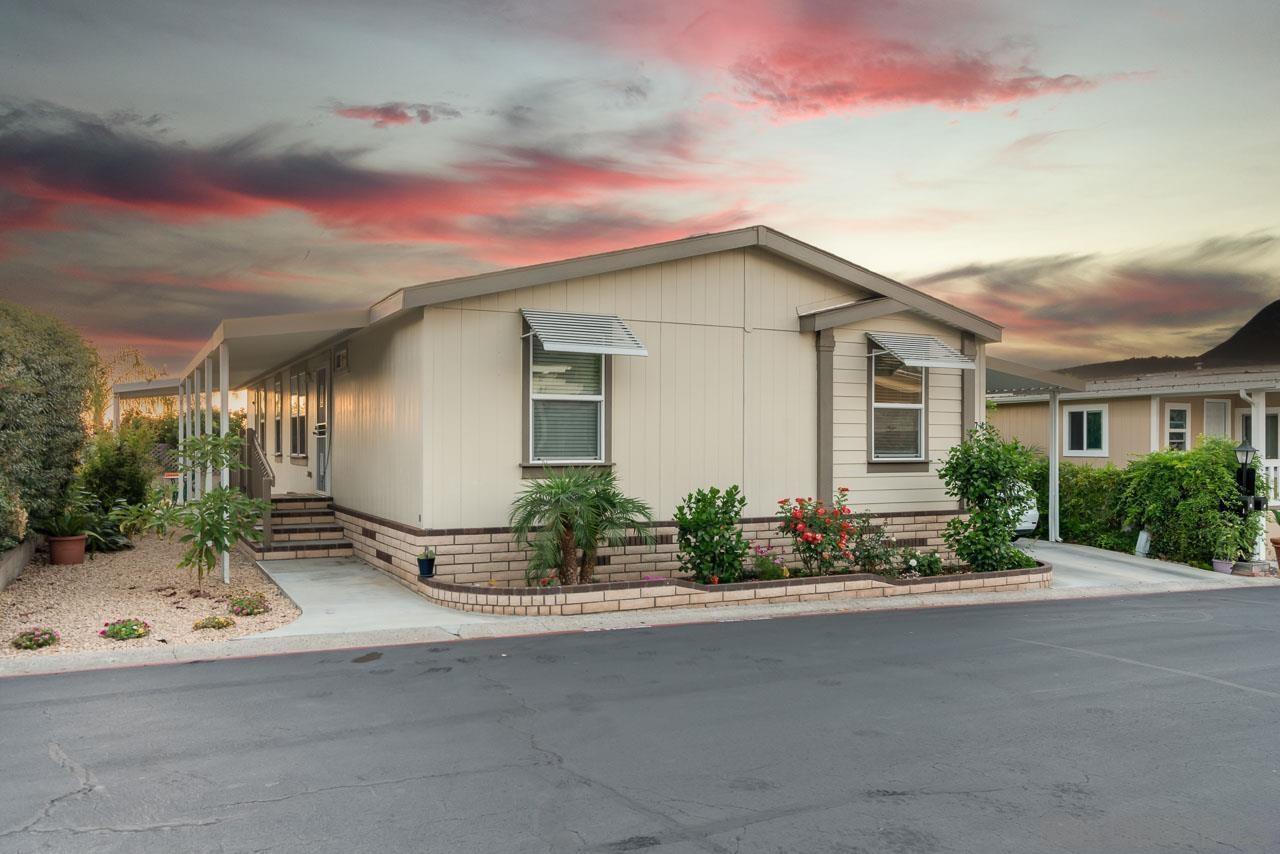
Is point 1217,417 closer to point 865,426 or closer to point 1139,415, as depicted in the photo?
point 1139,415

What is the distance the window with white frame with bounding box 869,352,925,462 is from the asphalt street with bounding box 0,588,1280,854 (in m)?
4.73

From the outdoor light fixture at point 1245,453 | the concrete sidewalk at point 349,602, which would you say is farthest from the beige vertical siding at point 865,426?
the concrete sidewalk at point 349,602

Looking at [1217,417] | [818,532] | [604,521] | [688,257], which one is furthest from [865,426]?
[1217,417]

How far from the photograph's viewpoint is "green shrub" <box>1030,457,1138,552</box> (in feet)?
50.6

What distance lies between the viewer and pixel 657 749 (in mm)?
5195

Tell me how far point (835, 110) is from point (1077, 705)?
10.6 metres

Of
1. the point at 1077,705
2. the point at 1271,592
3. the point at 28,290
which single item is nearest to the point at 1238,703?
the point at 1077,705

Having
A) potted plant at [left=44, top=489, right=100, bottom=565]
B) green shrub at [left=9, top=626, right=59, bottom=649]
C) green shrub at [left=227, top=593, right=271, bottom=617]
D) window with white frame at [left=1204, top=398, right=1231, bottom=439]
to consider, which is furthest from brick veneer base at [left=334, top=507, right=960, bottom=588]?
window with white frame at [left=1204, top=398, right=1231, bottom=439]

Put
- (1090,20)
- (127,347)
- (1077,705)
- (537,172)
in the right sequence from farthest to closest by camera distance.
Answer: (127,347), (537,172), (1090,20), (1077,705)

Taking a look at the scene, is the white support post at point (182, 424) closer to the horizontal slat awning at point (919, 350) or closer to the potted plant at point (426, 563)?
the potted plant at point (426, 563)

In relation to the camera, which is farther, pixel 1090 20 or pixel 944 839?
pixel 1090 20

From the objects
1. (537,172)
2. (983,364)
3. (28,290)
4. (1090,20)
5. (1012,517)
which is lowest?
(1012,517)

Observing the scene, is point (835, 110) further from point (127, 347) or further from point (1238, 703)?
point (127, 347)

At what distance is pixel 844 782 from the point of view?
469 cm
